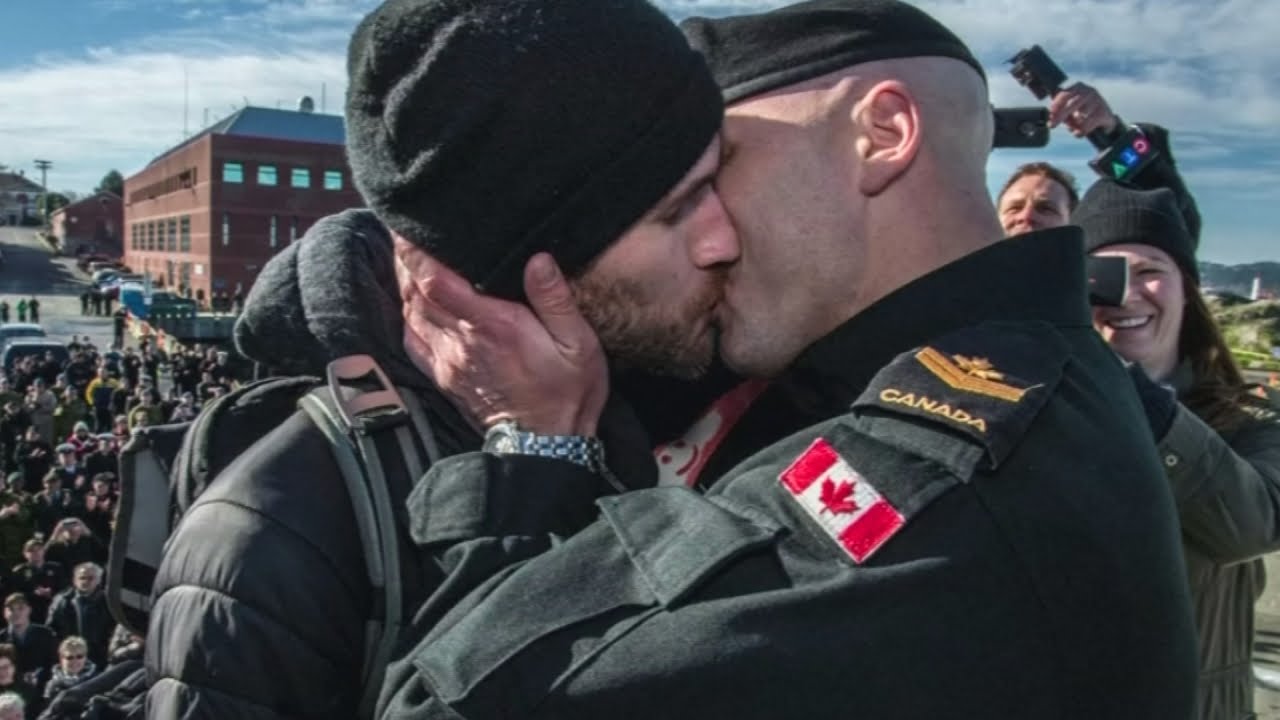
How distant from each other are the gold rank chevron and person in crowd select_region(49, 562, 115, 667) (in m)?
8.11

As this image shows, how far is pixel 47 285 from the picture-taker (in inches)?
2456

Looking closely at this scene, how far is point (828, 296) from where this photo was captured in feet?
5.10

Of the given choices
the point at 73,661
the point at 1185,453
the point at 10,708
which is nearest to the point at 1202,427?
the point at 1185,453

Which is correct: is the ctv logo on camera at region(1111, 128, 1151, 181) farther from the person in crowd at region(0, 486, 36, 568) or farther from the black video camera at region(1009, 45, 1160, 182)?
the person in crowd at region(0, 486, 36, 568)

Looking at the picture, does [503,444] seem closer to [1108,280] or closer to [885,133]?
[885,133]

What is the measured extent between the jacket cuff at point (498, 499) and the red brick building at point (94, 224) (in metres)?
96.9

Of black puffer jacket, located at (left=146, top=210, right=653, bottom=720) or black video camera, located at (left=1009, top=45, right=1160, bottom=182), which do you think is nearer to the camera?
black puffer jacket, located at (left=146, top=210, right=653, bottom=720)

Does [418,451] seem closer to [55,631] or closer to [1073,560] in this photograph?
A: [1073,560]

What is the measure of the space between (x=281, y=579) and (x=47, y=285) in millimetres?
70672

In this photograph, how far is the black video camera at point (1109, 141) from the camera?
10.5ft

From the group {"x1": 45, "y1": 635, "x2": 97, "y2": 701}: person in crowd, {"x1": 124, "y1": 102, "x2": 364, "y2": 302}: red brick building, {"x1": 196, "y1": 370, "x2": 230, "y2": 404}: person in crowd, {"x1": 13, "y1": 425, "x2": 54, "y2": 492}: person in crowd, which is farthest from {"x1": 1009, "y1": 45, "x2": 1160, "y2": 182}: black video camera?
{"x1": 124, "y1": 102, "x2": 364, "y2": 302}: red brick building

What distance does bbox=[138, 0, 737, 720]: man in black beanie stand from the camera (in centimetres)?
130

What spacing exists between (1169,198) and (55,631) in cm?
818

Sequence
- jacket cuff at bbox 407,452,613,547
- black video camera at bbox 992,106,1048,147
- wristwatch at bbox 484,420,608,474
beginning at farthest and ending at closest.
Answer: black video camera at bbox 992,106,1048,147, wristwatch at bbox 484,420,608,474, jacket cuff at bbox 407,452,613,547
